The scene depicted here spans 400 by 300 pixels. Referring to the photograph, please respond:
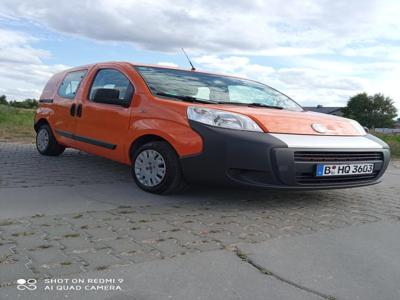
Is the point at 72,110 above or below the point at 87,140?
above

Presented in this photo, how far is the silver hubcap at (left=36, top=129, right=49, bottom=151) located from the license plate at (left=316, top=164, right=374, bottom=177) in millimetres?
4797

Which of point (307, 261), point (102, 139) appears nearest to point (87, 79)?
point (102, 139)

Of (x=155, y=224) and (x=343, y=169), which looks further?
(x=343, y=169)

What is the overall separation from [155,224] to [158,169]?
121 cm

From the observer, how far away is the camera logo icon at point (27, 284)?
254cm

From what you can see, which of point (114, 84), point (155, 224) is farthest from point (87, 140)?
point (155, 224)

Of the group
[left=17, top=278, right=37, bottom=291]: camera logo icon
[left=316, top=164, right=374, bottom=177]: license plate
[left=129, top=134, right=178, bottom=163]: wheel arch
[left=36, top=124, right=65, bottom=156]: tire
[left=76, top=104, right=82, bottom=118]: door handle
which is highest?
[left=76, top=104, right=82, bottom=118]: door handle

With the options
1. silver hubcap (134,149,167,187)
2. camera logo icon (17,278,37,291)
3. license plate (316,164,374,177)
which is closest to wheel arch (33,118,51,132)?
silver hubcap (134,149,167,187)

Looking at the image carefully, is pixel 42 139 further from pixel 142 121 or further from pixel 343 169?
pixel 343 169

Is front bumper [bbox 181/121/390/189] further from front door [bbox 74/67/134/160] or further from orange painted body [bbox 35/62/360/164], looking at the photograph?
front door [bbox 74/67/134/160]

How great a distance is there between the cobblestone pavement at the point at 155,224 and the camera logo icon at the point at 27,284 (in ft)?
0.19

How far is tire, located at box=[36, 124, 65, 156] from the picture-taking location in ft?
25.0

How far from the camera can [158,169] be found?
5.04 metres

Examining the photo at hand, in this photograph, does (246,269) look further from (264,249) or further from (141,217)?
(141,217)
